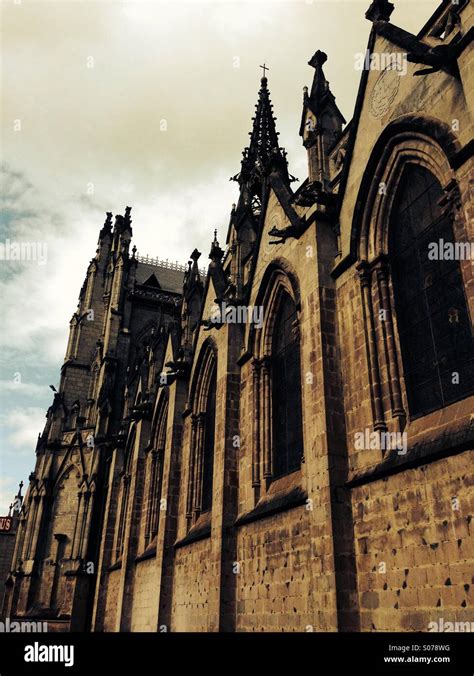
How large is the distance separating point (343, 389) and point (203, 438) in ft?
27.2

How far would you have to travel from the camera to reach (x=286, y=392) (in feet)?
39.9

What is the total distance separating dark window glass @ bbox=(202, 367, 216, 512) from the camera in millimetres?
15969

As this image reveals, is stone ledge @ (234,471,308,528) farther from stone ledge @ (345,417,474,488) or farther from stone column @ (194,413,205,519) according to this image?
stone column @ (194,413,205,519)

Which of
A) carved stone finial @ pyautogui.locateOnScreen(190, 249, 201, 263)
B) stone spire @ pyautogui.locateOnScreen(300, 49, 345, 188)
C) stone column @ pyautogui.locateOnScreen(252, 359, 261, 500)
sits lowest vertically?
stone column @ pyautogui.locateOnScreen(252, 359, 261, 500)

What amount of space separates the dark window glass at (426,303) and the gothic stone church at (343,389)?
27 mm

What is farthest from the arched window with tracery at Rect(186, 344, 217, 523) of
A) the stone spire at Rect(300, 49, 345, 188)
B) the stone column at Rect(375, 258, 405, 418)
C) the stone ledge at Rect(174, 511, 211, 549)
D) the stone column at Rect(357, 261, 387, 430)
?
the stone column at Rect(375, 258, 405, 418)

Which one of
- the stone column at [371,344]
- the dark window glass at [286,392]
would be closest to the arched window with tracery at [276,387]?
the dark window glass at [286,392]

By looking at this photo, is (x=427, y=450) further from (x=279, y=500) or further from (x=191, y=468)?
(x=191, y=468)

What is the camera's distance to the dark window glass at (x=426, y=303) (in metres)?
7.33

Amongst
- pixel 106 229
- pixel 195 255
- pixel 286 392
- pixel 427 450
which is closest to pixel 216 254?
pixel 195 255

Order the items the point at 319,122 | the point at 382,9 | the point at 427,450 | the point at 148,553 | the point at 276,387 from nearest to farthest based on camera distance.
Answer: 1. the point at 427,450
2. the point at 382,9
3. the point at 319,122
4. the point at 276,387
5. the point at 148,553

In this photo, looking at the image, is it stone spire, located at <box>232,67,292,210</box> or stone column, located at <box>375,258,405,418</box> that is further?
stone spire, located at <box>232,67,292,210</box>

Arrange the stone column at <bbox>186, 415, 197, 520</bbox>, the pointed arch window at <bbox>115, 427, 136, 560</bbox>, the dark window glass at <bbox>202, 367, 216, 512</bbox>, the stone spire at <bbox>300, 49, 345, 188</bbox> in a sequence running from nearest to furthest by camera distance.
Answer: the stone spire at <bbox>300, 49, 345, 188</bbox> < the dark window glass at <bbox>202, 367, 216, 512</bbox> < the stone column at <bbox>186, 415, 197, 520</bbox> < the pointed arch window at <bbox>115, 427, 136, 560</bbox>
